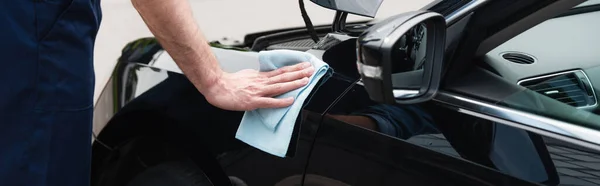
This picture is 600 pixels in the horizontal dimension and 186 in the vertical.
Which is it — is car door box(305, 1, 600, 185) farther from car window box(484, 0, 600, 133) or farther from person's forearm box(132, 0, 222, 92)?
person's forearm box(132, 0, 222, 92)

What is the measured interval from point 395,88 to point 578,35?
1.64 ft

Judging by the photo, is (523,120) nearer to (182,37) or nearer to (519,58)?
(519,58)

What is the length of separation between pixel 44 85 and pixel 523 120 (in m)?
1.05

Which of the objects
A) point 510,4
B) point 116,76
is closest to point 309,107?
point 510,4

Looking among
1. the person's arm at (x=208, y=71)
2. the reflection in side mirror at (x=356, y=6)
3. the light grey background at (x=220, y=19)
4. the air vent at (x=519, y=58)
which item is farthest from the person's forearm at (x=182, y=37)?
the light grey background at (x=220, y=19)

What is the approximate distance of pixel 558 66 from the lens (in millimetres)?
1359

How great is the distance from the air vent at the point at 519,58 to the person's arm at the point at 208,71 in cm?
46

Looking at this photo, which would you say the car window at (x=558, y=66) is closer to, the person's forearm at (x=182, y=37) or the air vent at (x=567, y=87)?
the air vent at (x=567, y=87)

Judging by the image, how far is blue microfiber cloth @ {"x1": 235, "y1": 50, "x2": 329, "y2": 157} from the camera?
56.6 inches

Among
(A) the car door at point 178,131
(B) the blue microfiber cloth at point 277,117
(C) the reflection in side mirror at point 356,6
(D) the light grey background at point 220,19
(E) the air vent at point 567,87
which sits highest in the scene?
(C) the reflection in side mirror at point 356,6

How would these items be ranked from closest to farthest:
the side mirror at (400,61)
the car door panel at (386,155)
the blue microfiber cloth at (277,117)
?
the side mirror at (400,61), the car door panel at (386,155), the blue microfiber cloth at (277,117)

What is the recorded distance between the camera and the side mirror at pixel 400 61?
108 cm

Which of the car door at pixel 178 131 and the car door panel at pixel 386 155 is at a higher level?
the car door panel at pixel 386 155

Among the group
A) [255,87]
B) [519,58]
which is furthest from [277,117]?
[519,58]
